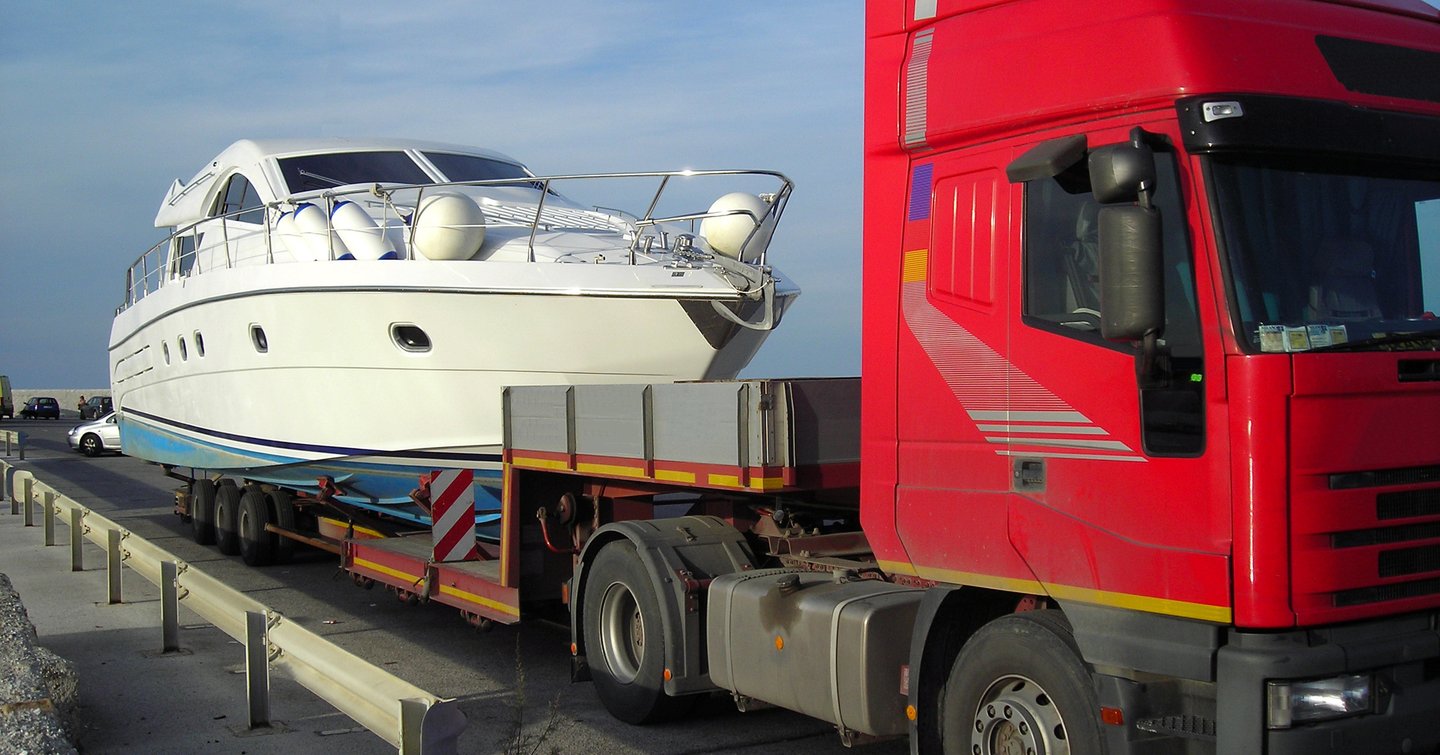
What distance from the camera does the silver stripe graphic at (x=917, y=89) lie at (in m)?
5.02

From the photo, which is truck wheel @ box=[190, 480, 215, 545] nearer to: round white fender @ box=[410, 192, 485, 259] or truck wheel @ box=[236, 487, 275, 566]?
truck wheel @ box=[236, 487, 275, 566]

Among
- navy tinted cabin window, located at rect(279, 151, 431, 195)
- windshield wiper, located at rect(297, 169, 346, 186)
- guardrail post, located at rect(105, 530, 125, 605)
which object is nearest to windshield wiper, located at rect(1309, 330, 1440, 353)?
guardrail post, located at rect(105, 530, 125, 605)

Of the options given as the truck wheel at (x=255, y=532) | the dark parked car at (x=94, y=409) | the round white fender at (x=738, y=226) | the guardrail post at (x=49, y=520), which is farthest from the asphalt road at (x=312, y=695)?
the dark parked car at (x=94, y=409)

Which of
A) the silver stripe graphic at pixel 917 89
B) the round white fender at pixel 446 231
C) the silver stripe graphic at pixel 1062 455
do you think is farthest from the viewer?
the round white fender at pixel 446 231

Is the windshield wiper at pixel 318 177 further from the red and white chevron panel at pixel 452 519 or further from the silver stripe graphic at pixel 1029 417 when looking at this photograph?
the silver stripe graphic at pixel 1029 417

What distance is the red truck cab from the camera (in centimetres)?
378

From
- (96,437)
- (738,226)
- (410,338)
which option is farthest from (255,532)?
(96,437)

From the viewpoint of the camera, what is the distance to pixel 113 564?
998 centimetres

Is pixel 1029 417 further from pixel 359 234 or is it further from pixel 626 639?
pixel 359 234

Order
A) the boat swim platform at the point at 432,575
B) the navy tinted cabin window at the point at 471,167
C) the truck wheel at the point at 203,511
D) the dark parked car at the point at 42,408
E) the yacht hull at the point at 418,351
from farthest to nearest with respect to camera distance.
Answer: the dark parked car at the point at 42,408, the truck wheel at the point at 203,511, the navy tinted cabin window at the point at 471,167, the yacht hull at the point at 418,351, the boat swim platform at the point at 432,575

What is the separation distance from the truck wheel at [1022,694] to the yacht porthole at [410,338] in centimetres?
632

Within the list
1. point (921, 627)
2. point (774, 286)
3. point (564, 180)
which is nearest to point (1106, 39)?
point (921, 627)

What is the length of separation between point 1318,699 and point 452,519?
247 inches

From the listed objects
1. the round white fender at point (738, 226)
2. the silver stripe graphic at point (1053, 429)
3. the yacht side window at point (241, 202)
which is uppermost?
the yacht side window at point (241, 202)
